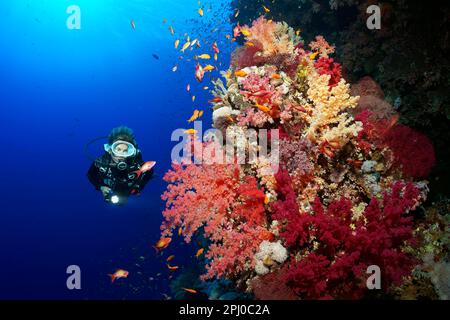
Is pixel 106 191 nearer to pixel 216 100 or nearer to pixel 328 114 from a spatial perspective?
pixel 216 100

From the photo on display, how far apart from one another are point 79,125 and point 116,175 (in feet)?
248

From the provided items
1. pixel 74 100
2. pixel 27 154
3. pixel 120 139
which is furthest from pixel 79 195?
pixel 120 139

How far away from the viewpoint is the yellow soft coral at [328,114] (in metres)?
4.66

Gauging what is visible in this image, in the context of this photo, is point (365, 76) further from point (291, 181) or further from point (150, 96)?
point (150, 96)

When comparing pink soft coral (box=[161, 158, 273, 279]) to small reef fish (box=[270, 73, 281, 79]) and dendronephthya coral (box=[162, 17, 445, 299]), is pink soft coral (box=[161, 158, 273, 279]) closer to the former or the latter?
dendronephthya coral (box=[162, 17, 445, 299])

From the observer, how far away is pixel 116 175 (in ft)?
17.9

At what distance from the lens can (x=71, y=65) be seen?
5616cm

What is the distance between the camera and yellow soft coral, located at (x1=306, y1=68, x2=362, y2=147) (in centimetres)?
466

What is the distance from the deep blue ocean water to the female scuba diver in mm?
18272

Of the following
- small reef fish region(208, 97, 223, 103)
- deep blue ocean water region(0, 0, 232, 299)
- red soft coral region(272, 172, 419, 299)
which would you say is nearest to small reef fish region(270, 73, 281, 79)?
small reef fish region(208, 97, 223, 103)

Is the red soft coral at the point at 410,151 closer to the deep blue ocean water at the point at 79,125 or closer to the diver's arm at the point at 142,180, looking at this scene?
the diver's arm at the point at 142,180

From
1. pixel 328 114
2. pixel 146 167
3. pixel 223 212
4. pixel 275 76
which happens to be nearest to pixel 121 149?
pixel 146 167
